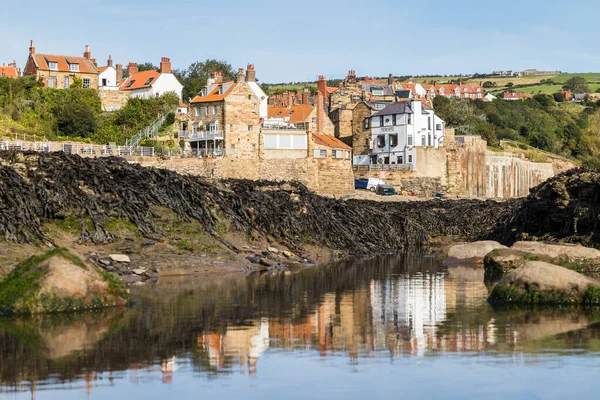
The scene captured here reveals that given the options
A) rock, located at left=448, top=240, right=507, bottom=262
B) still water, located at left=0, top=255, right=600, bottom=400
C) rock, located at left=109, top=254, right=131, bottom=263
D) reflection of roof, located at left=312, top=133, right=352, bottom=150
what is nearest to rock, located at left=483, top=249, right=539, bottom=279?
rock, located at left=448, top=240, right=507, bottom=262

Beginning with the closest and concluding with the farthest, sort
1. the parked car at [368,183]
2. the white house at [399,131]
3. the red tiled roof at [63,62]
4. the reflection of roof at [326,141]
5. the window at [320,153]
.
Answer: the window at [320,153], the reflection of roof at [326,141], the parked car at [368,183], the red tiled roof at [63,62], the white house at [399,131]

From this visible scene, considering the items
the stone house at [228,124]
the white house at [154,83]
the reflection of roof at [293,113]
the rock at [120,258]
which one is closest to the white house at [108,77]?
the white house at [154,83]

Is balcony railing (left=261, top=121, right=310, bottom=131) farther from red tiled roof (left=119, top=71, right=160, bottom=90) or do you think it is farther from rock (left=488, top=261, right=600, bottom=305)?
rock (left=488, top=261, right=600, bottom=305)

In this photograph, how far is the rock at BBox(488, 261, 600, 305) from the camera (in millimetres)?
18141

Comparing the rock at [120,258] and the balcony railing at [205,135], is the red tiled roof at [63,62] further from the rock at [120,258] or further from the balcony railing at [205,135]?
the rock at [120,258]

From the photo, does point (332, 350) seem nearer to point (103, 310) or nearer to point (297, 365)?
point (297, 365)

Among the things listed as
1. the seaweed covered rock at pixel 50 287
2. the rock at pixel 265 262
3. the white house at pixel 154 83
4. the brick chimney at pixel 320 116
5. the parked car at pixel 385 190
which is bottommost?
the parked car at pixel 385 190

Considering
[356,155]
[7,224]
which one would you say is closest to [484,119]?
[356,155]

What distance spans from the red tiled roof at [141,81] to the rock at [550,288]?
77150mm

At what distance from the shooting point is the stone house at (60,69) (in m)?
86.2

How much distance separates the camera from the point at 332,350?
46.6ft

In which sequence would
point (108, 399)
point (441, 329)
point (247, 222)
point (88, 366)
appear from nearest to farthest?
point (108, 399), point (88, 366), point (441, 329), point (247, 222)

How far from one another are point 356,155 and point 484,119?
4643cm

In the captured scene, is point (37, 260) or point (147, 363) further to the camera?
point (37, 260)
